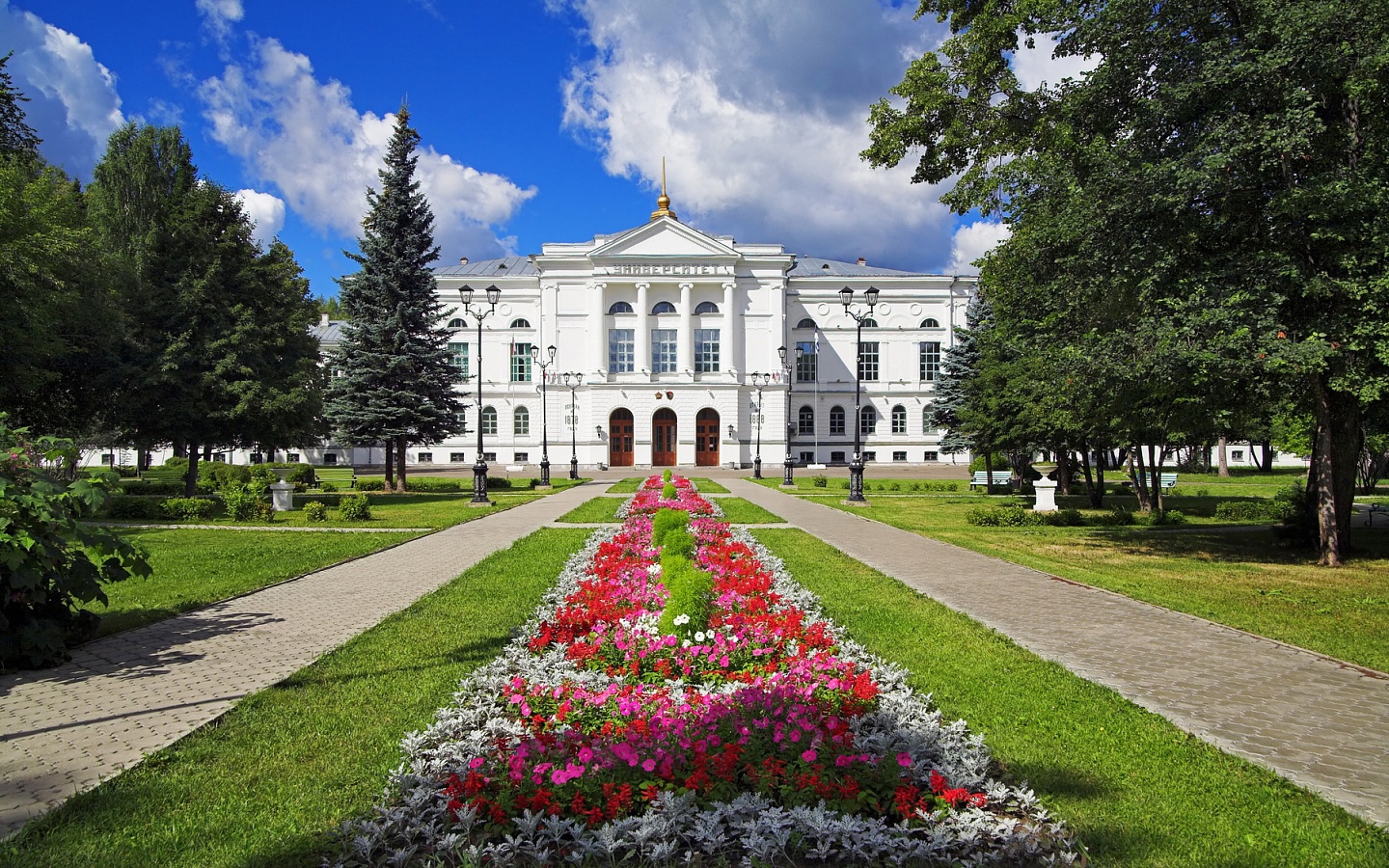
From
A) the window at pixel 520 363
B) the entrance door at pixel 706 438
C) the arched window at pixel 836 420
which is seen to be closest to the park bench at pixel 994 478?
the entrance door at pixel 706 438

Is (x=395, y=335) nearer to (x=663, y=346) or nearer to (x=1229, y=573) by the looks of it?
(x=663, y=346)

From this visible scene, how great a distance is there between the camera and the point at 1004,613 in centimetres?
823

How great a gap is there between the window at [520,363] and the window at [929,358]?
2885 centimetres

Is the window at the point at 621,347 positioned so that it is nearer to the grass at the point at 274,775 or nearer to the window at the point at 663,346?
the window at the point at 663,346

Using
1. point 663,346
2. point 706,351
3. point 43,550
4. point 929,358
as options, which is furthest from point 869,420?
point 43,550

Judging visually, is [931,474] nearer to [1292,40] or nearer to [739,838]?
[1292,40]

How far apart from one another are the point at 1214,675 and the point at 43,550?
8.97m

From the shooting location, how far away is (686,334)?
4938 centimetres

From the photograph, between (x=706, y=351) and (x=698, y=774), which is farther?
(x=706, y=351)

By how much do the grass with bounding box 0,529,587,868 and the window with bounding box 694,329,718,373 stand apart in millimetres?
44481

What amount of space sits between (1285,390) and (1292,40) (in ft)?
16.0

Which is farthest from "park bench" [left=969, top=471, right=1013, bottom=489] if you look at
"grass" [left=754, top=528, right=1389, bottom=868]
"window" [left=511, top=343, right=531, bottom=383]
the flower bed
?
"window" [left=511, top=343, right=531, bottom=383]

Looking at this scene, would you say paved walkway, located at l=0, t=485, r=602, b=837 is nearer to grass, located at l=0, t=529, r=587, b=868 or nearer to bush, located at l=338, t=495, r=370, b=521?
grass, located at l=0, t=529, r=587, b=868

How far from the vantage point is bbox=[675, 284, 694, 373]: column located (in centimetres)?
4912
